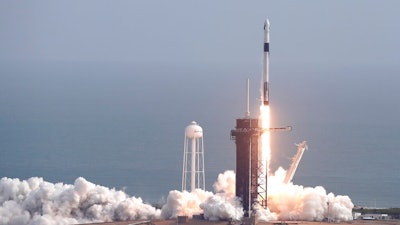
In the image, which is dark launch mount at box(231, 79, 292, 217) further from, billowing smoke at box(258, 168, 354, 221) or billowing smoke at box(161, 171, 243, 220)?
billowing smoke at box(258, 168, 354, 221)

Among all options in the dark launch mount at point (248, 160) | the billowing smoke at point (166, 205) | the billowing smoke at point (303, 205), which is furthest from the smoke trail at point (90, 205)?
the billowing smoke at point (303, 205)

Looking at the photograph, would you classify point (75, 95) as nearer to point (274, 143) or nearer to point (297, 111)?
point (297, 111)

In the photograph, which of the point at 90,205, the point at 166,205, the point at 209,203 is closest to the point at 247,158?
the point at 209,203

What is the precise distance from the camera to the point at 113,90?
544ft

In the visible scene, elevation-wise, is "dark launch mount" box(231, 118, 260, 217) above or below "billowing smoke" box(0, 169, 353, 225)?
above

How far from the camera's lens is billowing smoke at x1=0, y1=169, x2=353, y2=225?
59469 millimetres

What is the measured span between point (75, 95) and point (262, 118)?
322 feet

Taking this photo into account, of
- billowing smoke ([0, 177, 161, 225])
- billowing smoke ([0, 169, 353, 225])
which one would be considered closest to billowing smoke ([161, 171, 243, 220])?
billowing smoke ([0, 169, 353, 225])

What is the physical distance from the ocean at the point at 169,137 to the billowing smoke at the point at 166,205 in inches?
454

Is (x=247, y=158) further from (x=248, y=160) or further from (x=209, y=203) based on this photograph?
(x=209, y=203)

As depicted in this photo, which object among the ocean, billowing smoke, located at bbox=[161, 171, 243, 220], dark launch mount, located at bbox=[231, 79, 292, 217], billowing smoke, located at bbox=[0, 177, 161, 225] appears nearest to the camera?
billowing smoke, located at bbox=[161, 171, 243, 220]

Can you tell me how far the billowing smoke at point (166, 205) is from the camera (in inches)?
2341

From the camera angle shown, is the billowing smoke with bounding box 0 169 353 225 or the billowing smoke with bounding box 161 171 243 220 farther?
the billowing smoke with bounding box 0 169 353 225

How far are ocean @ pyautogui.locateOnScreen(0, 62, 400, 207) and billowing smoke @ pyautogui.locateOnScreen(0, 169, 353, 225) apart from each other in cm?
1153
